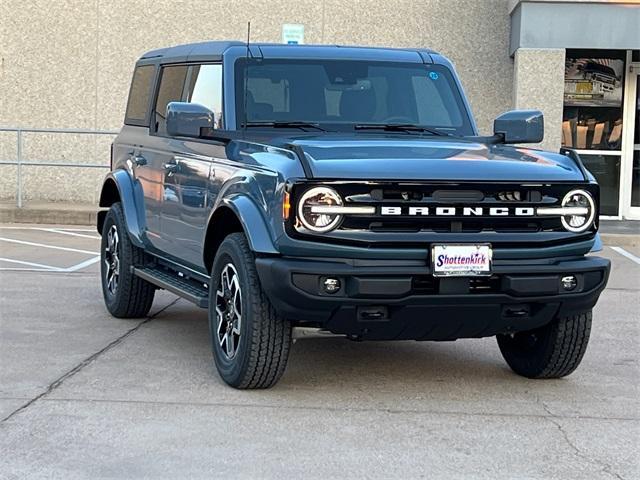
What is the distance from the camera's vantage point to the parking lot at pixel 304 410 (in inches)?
195

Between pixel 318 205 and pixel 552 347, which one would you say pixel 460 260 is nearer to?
pixel 318 205

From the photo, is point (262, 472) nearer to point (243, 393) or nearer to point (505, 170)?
point (243, 393)

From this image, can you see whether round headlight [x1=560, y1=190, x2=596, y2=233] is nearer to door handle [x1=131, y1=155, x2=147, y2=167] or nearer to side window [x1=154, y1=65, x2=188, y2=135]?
side window [x1=154, y1=65, x2=188, y2=135]

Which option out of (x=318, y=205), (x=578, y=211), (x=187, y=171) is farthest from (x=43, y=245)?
(x=578, y=211)

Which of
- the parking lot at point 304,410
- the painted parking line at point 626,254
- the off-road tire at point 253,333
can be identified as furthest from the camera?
the painted parking line at point 626,254

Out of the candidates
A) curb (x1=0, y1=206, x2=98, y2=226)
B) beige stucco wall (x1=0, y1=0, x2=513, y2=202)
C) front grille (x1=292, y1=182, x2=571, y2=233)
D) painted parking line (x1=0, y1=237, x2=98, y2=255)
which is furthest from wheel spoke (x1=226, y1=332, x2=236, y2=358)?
beige stucco wall (x1=0, y1=0, x2=513, y2=202)

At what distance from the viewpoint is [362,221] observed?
5668mm

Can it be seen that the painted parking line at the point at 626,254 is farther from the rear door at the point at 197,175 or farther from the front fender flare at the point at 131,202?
the rear door at the point at 197,175

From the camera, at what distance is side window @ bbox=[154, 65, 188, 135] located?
26.1 feet

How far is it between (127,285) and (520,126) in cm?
306

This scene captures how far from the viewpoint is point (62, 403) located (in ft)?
19.4

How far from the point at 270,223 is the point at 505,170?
4.06 ft

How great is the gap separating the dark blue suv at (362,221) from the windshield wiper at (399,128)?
0.01m

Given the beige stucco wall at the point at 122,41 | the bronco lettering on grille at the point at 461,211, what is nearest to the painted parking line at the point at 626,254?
the beige stucco wall at the point at 122,41
